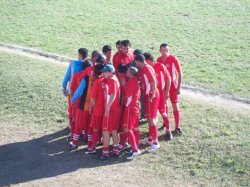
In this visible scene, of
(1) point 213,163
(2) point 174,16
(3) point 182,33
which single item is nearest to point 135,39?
(3) point 182,33

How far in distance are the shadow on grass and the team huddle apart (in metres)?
0.27

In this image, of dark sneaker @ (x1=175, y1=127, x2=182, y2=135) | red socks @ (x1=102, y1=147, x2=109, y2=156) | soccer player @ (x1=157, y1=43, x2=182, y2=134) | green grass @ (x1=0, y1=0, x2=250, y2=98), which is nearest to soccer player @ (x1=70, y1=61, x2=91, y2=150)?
red socks @ (x1=102, y1=147, x2=109, y2=156)

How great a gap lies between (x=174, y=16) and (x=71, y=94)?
1369cm

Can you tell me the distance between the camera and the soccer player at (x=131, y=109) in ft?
32.6

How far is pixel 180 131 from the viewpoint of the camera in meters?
11.3

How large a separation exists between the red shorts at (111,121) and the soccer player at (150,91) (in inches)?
28.2

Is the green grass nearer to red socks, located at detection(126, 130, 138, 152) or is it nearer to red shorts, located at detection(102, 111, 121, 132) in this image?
red socks, located at detection(126, 130, 138, 152)

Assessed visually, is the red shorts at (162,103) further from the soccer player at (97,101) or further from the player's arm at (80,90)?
the player's arm at (80,90)

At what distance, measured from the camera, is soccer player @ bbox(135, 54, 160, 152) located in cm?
1014

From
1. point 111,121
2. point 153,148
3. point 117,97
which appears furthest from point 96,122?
point 153,148

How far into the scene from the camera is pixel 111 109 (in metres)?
10.0

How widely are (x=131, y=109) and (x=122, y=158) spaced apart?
114 cm

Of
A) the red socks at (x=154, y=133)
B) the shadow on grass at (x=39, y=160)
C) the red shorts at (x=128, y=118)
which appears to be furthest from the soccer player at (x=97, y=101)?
the red socks at (x=154, y=133)

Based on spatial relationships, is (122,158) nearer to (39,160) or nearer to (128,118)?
(128,118)
